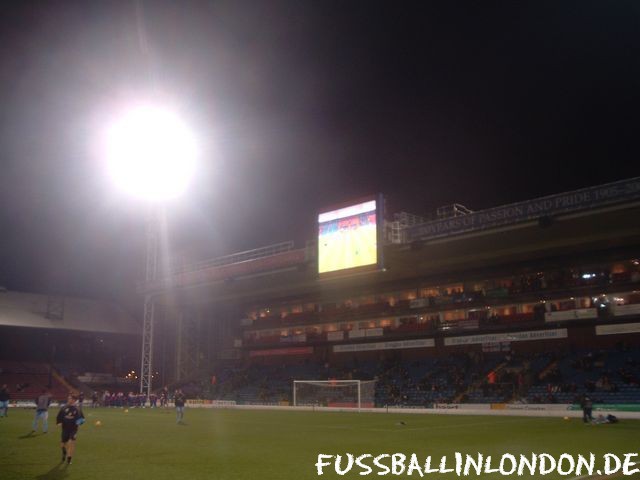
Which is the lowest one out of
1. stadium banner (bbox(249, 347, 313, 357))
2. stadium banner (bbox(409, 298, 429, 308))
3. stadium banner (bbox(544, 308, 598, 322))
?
stadium banner (bbox(249, 347, 313, 357))

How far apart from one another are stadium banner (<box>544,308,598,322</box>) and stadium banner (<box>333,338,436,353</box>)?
40.8 ft

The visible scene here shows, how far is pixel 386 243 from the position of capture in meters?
46.5

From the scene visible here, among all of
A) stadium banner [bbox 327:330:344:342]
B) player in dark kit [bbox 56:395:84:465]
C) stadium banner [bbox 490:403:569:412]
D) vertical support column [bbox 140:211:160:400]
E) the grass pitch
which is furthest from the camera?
vertical support column [bbox 140:211:160:400]

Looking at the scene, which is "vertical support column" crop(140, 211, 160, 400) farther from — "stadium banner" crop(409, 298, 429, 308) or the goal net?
"stadium banner" crop(409, 298, 429, 308)

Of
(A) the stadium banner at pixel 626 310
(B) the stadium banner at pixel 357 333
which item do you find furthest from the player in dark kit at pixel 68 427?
(B) the stadium banner at pixel 357 333

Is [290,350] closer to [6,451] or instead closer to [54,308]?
[54,308]

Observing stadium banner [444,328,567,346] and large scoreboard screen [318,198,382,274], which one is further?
stadium banner [444,328,567,346]

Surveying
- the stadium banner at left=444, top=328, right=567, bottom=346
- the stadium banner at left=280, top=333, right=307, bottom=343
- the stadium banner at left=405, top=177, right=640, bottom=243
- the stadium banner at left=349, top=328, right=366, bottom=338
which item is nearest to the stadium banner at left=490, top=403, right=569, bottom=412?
the stadium banner at left=444, top=328, right=567, bottom=346

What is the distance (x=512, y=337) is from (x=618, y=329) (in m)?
8.26

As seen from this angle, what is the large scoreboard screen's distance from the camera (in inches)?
1705

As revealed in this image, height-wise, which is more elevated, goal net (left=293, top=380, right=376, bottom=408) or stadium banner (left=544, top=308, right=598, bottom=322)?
stadium banner (left=544, top=308, right=598, bottom=322)

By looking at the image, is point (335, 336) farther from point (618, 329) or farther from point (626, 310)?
point (626, 310)

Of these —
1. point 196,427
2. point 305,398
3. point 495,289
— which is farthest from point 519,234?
point 196,427

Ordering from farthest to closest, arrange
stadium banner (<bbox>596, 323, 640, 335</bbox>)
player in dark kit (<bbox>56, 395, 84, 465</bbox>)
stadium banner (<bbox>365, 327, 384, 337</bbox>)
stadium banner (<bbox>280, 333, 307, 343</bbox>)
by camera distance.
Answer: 1. stadium banner (<bbox>280, 333, 307, 343</bbox>)
2. stadium banner (<bbox>365, 327, 384, 337</bbox>)
3. stadium banner (<bbox>596, 323, 640, 335</bbox>)
4. player in dark kit (<bbox>56, 395, 84, 465</bbox>)
